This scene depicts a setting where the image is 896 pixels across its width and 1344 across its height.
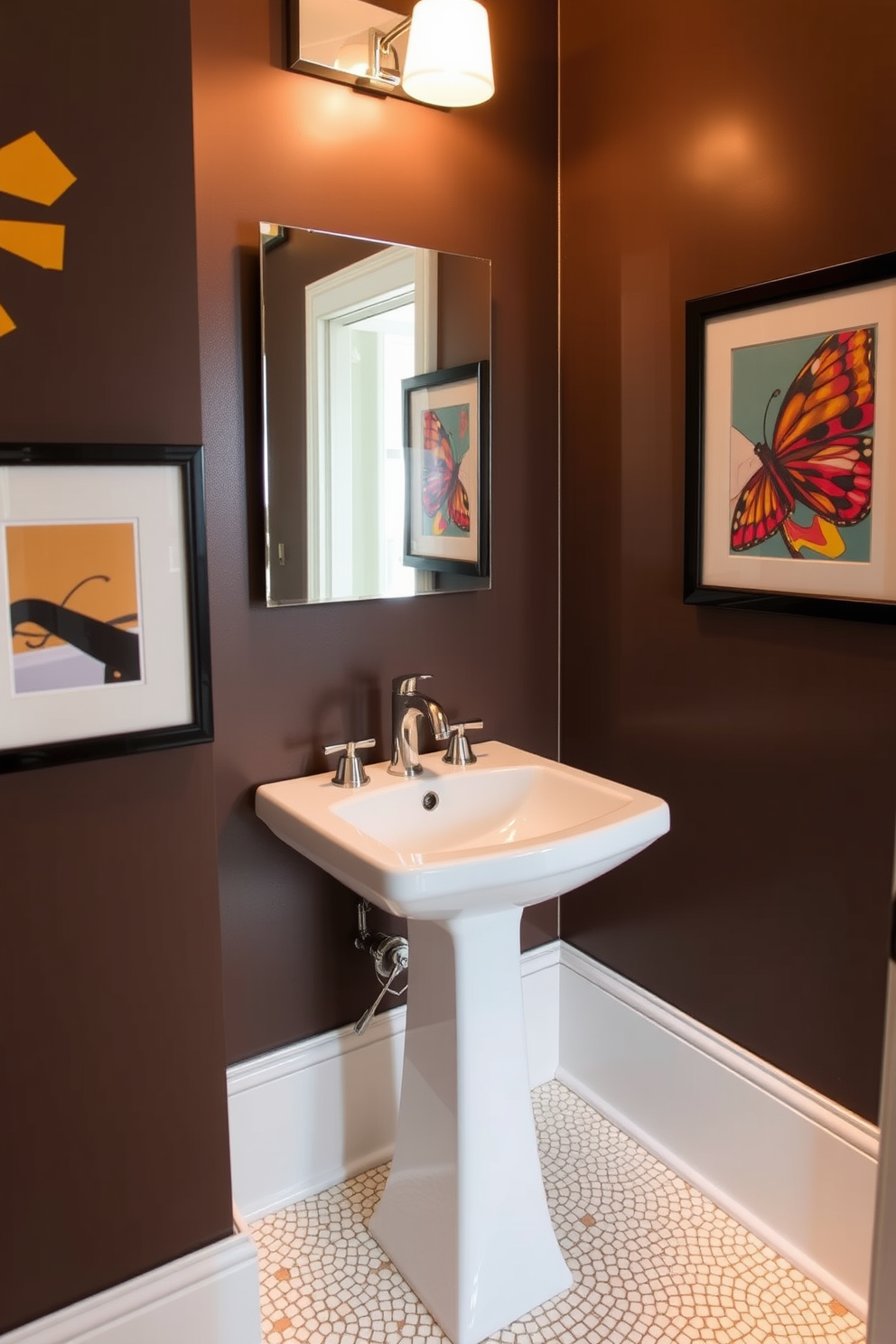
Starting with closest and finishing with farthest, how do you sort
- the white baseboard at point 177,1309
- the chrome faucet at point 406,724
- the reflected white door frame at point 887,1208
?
the reflected white door frame at point 887,1208, the white baseboard at point 177,1309, the chrome faucet at point 406,724

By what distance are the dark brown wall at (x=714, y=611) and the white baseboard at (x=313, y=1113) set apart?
537 mm

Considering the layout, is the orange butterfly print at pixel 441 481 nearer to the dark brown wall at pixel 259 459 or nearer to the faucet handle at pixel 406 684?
the dark brown wall at pixel 259 459

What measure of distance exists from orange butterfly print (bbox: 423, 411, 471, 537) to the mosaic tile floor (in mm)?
1271

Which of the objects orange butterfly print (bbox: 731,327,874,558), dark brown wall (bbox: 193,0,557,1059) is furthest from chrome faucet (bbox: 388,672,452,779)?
orange butterfly print (bbox: 731,327,874,558)

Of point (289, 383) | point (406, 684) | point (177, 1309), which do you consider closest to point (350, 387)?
point (289, 383)

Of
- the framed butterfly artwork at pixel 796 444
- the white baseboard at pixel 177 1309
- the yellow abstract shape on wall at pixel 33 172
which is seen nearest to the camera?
the yellow abstract shape on wall at pixel 33 172

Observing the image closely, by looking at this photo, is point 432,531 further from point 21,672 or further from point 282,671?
point 21,672

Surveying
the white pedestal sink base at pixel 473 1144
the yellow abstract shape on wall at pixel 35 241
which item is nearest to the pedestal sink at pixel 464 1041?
the white pedestal sink base at pixel 473 1144

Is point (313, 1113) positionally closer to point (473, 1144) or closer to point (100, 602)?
point (473, 1144)

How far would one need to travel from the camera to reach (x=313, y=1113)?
200 centimetres

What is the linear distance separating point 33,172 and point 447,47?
2.64 feet

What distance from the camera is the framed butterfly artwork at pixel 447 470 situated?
1.97 metres

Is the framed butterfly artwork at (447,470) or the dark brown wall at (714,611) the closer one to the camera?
the dark brown wall at (714,611)

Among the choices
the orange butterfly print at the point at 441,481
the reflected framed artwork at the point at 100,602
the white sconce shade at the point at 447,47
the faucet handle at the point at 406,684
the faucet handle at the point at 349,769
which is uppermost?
the white sconce shade at the point at 447,47
